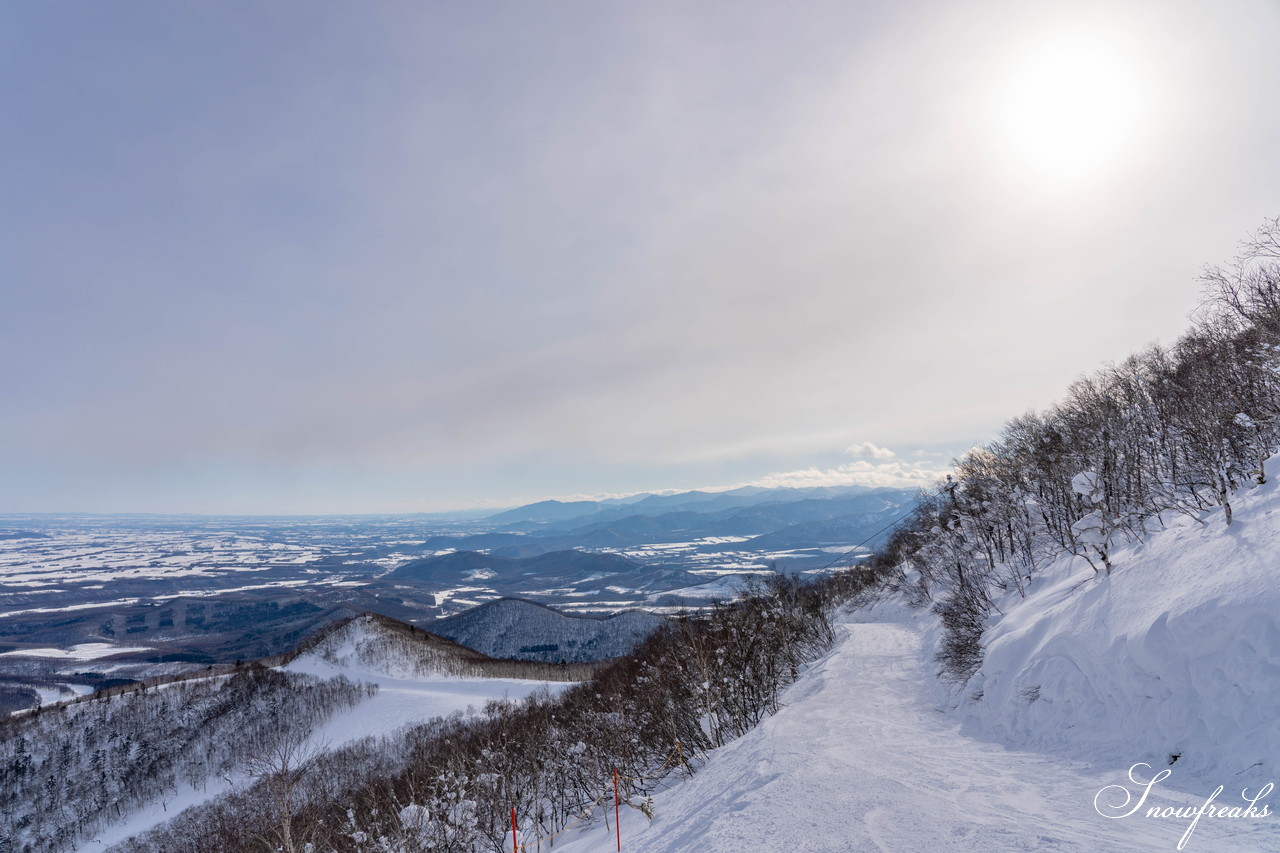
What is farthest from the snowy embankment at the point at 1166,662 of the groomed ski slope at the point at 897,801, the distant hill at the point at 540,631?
the distant hill at the point at 540,631

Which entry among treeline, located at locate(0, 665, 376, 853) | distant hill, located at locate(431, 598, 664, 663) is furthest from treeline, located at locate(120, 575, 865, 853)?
distant hill, located at locate(431, 598, 664, 663)

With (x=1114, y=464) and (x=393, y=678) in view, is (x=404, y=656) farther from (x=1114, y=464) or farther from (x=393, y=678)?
(x=1114, y=464)

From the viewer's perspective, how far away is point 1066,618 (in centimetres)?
1531

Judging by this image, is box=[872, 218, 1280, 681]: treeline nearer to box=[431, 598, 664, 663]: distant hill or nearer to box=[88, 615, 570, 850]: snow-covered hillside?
box=[88, 615, 570, 850]: snow-covered hillside

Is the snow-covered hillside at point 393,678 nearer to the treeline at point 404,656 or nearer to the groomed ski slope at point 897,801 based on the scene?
the treeline at point 404,656

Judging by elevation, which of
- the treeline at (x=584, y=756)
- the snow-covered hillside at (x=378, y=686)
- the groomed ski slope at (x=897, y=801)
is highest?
the groomed ski slope at (x=897, y=801)

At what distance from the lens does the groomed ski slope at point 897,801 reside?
7.47 m

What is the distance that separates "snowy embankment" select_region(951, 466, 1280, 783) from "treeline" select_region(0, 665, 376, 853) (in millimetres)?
99583

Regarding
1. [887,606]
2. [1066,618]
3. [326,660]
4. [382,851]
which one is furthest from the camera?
[326,660]

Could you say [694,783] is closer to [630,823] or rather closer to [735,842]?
[630,823]

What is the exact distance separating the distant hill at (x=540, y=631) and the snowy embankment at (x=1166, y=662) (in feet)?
494

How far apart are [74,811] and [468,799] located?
309 ft

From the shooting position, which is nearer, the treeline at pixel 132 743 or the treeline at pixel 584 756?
the treeline at pixel 584 756

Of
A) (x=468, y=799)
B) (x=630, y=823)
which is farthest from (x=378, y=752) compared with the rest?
A: (x=630, y=823)
